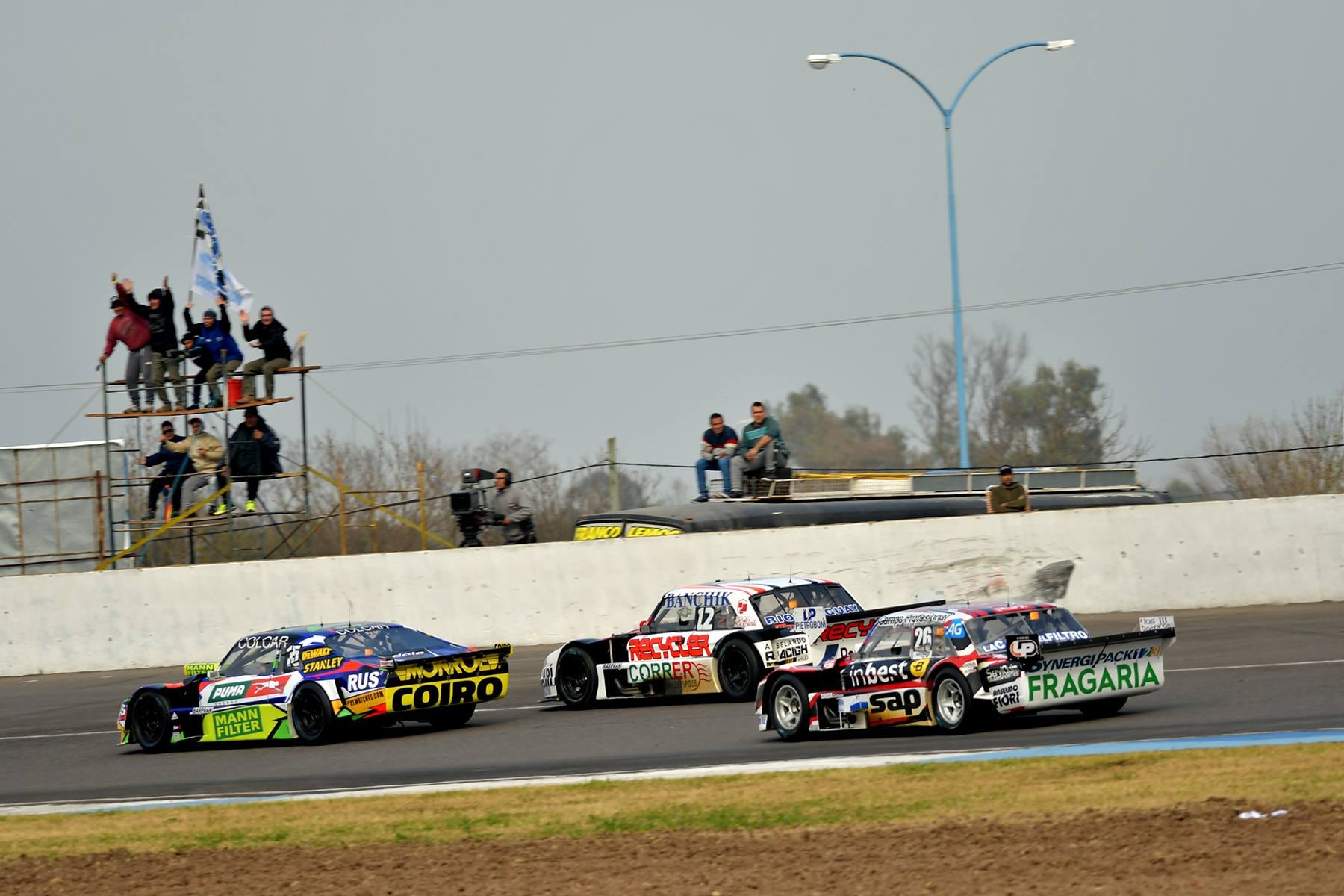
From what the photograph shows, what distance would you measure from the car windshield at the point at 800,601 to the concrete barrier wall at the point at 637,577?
5.64m

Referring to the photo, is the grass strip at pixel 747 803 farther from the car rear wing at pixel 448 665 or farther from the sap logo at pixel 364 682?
the car rear wing at pixel 448 665

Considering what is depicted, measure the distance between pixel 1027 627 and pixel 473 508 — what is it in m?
13.7

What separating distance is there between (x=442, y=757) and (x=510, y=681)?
20.2ft

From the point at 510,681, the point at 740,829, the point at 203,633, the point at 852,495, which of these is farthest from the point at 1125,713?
the point at 203,633

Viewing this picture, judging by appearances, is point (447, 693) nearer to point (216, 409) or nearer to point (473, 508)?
point (473, 508)

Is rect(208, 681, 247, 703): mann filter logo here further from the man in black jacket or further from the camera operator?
the man in black jacket

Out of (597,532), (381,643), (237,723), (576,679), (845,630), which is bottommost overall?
(237,723)

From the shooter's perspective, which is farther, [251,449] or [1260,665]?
[251,449]

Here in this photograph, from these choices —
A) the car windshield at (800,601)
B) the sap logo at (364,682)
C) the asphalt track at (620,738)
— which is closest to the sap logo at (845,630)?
the car windshield at (800,601)

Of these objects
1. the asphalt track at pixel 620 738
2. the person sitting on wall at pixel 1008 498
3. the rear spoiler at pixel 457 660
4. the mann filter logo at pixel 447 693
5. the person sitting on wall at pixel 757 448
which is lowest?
the asphalt track at pixel 620 738

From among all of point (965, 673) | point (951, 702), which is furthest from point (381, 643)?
point (965, 673)

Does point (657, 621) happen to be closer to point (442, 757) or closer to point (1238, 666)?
point (442, 757)

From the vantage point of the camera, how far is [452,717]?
16.6 metres

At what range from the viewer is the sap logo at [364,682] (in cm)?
1538
